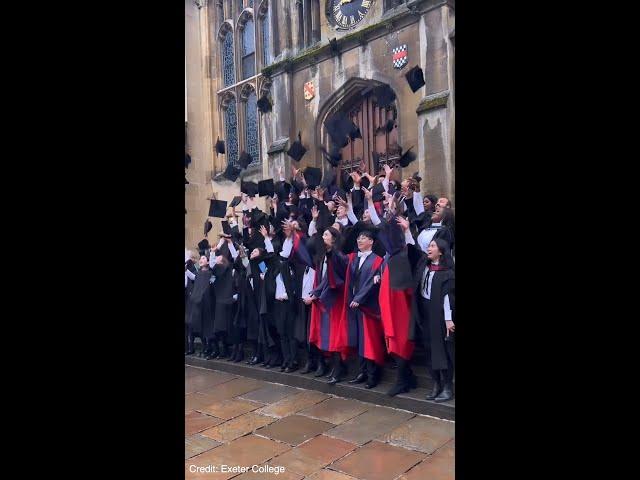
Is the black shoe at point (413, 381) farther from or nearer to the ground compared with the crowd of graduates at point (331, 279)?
nearer to the ground

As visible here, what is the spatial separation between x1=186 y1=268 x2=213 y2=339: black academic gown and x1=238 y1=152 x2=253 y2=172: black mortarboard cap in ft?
3.29

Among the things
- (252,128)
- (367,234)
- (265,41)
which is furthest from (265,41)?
(367,234)

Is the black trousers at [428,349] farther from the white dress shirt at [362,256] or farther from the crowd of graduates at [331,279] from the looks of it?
the white dress shirt at [362,256]

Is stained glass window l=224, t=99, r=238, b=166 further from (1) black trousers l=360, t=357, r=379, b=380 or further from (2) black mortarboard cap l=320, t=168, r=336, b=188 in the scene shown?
(1) black trousers l=360, t=357, r=379, b=380

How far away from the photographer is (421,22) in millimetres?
2744

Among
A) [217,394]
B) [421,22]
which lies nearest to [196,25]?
[421,22]

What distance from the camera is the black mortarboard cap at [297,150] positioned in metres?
3.26

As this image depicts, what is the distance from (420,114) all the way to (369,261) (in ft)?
3.13

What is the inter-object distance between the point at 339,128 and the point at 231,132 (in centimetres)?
74

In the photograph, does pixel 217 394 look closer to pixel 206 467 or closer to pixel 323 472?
pixel 206 467

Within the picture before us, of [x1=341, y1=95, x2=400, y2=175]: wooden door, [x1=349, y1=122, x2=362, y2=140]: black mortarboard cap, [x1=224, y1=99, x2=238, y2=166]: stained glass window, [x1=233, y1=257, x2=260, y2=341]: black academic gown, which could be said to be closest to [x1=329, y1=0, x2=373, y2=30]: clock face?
[x1=341, y1=95, x2=400, y2=175]: wooden door

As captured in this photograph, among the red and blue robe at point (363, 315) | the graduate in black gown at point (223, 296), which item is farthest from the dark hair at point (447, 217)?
the graduate in black gown at point (223, 296)

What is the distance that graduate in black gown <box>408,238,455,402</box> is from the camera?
277cm

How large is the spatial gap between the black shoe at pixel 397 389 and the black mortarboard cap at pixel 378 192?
1.11 metres
